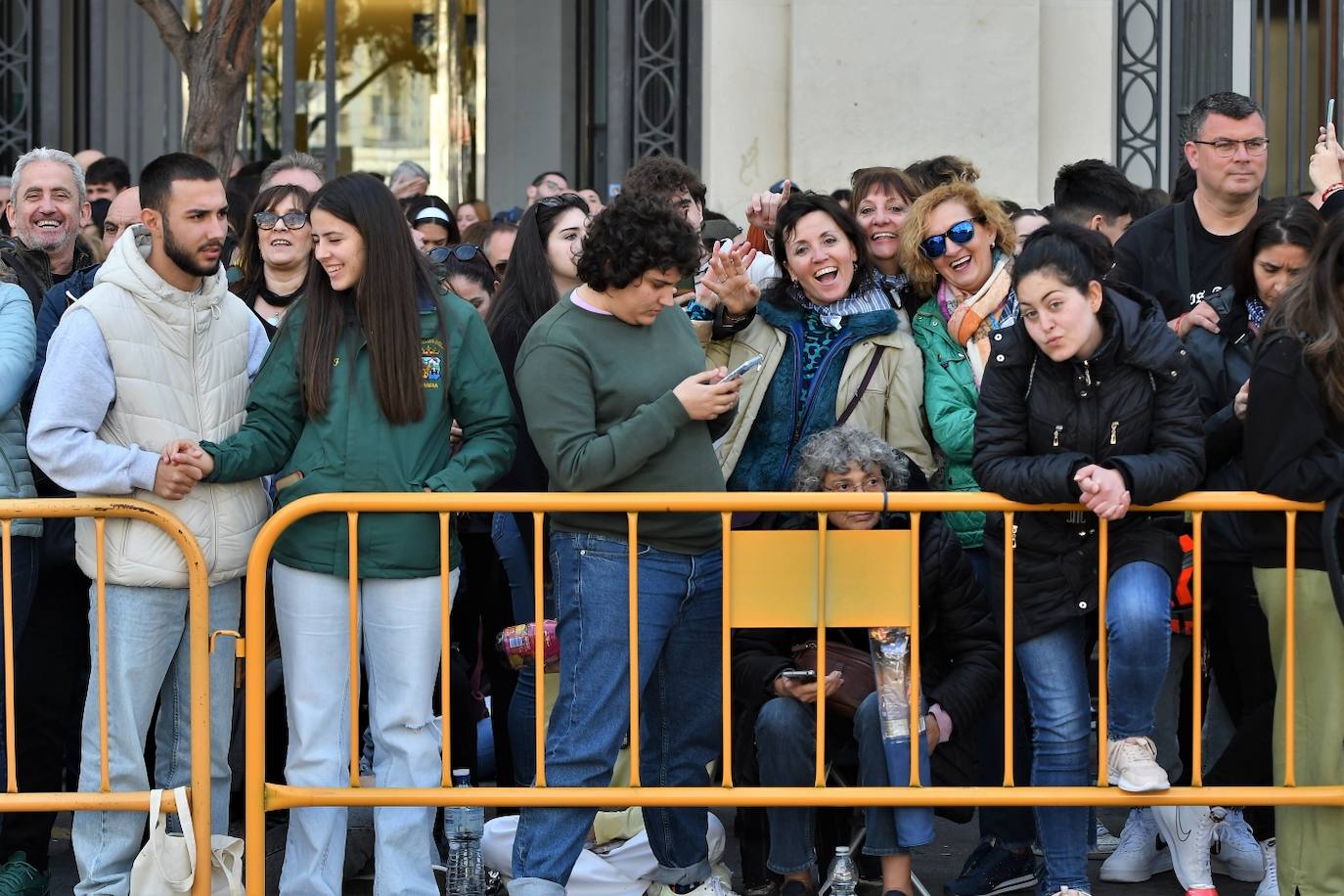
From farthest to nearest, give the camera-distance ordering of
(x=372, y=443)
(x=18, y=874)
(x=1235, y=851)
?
(x=1235, y=851)
(x=18, y=874)
(x=372, y=443)

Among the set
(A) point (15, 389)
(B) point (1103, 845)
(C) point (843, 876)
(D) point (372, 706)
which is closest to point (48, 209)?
(A) point (15, 389)

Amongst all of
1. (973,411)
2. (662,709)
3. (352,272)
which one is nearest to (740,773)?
(662,709)

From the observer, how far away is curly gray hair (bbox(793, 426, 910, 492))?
582 centimetres

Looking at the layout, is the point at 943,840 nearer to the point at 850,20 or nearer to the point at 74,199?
the point at 74,199

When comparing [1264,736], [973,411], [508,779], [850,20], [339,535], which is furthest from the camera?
[850,20]

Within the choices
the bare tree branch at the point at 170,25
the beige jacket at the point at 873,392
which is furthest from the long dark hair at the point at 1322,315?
the bare tree branch at the point at 170,25

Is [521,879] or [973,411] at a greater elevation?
[973,411]

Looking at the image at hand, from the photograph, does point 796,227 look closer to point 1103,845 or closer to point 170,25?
point 1103,845

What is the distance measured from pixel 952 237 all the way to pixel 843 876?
217 centimetres

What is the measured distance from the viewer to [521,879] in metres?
5.48

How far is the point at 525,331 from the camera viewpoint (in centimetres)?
649

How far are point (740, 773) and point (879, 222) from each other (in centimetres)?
212

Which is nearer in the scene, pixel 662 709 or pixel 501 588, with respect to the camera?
pixel 662 709

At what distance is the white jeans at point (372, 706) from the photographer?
5.49 m
